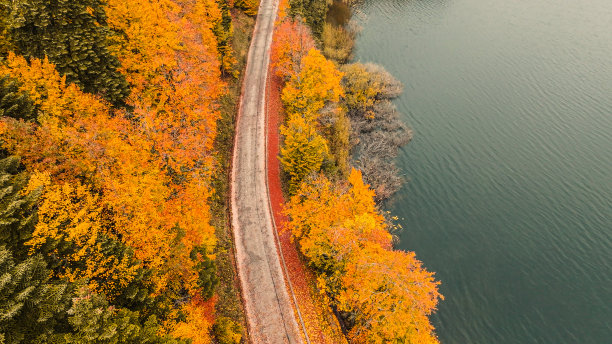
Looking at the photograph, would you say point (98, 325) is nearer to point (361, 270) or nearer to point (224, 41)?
point (361, 270)

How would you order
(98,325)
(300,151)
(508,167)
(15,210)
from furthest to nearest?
(508,167), (300,151), (15,210), (98,325)

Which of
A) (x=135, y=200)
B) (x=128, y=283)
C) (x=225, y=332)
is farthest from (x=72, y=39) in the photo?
(x=225, y=332)

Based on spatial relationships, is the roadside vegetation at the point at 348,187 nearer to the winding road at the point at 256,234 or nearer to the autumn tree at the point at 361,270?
the autumn tree at the point at 361,270

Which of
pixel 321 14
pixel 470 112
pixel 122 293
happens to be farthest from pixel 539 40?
→ pixel 122 293

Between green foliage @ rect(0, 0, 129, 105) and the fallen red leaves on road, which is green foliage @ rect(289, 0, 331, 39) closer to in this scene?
the fallen red leaves on road

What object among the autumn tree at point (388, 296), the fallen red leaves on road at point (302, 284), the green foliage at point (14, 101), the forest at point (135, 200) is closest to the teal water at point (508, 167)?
the forest at point (135, 200)
